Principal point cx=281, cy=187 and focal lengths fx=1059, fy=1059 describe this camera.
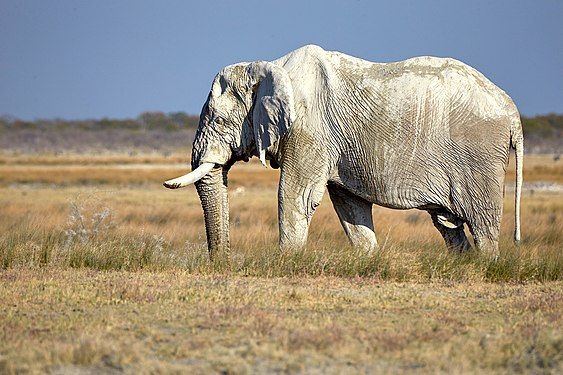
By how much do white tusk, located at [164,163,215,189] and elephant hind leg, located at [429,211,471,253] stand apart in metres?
2.81

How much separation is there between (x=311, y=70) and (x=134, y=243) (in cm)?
305

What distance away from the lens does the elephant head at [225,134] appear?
1260 cm

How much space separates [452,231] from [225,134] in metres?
3.08

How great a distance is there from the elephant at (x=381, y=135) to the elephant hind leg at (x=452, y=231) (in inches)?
1.1

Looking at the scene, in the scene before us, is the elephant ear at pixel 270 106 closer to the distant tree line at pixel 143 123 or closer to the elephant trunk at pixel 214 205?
the elephant trunk at pixel 214 205

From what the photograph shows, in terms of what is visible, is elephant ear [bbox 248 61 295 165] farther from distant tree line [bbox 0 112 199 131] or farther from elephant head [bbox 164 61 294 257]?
distant tree line [bbox 0 112 199 131]

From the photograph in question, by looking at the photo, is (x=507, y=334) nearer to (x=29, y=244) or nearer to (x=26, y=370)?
(x=26, y=370)

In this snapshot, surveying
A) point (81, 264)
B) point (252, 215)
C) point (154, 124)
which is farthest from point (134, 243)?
point (154, 124)

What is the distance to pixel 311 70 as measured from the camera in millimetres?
12664

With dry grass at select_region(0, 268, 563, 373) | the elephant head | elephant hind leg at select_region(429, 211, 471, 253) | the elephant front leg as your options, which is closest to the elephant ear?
the elephant head

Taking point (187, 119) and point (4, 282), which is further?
point (187, 119)

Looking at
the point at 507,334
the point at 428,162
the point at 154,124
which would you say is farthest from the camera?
the point at 154,124

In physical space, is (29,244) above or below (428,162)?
below

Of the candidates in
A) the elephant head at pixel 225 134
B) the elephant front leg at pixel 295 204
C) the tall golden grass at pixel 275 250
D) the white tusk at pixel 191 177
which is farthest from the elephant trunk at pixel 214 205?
the elephant front leg at pixel 295 204
